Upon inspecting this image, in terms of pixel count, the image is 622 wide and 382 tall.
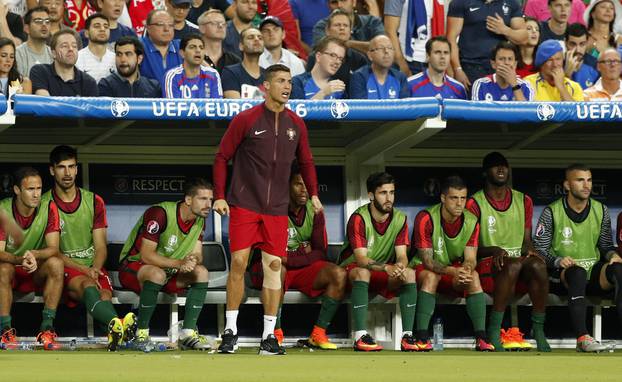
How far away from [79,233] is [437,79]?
12.2ft

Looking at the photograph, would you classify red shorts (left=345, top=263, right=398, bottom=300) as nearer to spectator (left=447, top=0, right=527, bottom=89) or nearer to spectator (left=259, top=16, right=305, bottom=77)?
spectator (left=259, top=16, right=305, bottom=77)

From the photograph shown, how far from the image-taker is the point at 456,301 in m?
11.6

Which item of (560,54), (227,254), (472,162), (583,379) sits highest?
(560,54)

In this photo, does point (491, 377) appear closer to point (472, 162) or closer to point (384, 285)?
point (384, 285)

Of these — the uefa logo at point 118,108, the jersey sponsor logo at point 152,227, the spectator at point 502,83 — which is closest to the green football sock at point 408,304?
the jersey sponsor logo at point 152,227

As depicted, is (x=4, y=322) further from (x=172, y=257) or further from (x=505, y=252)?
(x=505, y=252)

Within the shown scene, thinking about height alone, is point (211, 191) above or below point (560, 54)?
below

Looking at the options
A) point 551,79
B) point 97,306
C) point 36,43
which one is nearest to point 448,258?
point 551,79

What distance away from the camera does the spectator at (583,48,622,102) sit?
13.1 meters

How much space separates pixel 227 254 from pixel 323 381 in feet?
17.5

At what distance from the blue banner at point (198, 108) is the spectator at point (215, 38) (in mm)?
1735

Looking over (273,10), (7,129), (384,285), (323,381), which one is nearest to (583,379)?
(323,381)

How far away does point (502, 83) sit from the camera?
12586mm

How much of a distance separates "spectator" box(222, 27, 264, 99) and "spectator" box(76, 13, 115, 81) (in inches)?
42.4
